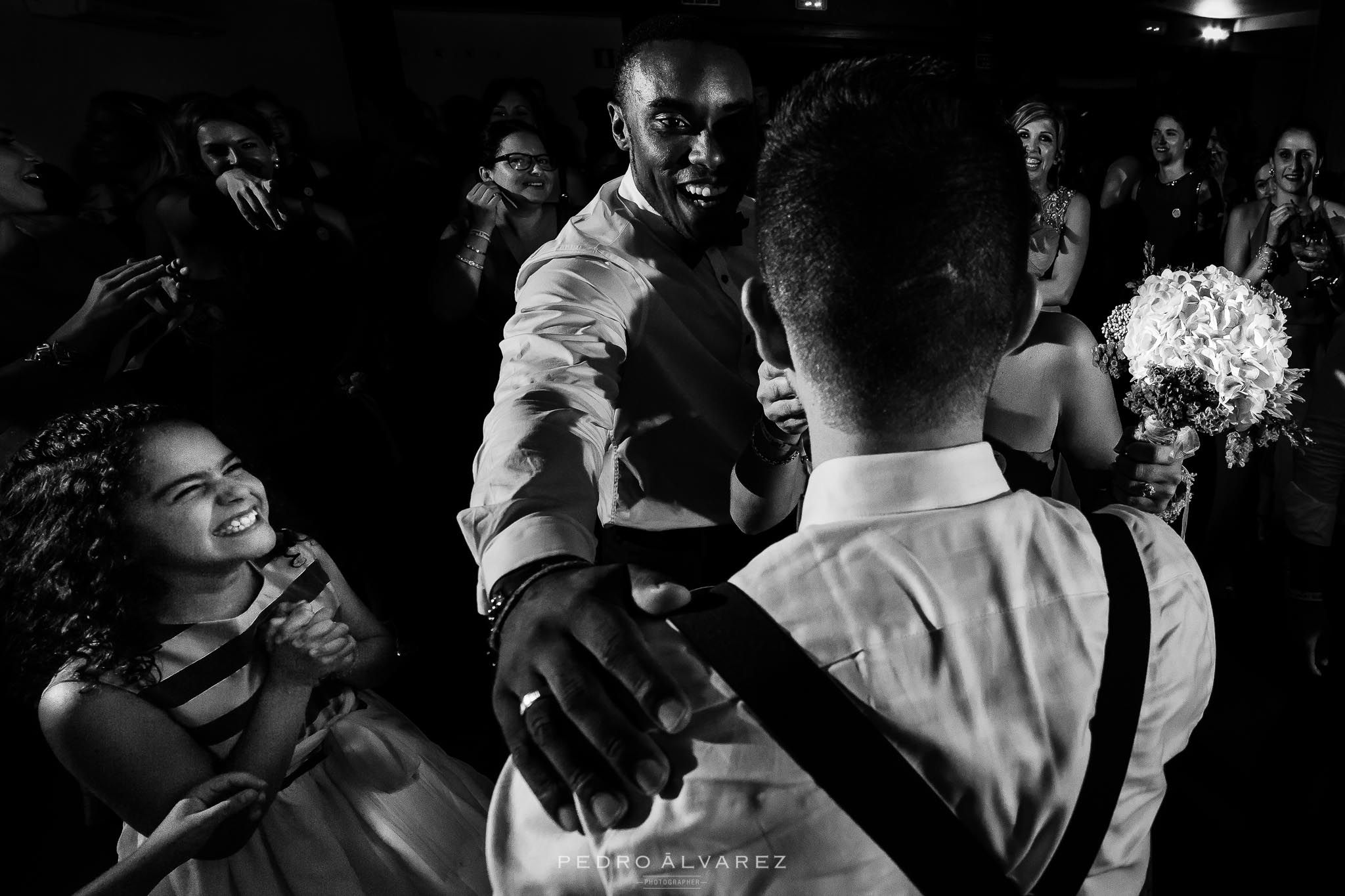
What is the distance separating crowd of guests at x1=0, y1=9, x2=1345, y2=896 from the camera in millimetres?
782

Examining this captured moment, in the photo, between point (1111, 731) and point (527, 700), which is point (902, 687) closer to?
point (1111, 731)

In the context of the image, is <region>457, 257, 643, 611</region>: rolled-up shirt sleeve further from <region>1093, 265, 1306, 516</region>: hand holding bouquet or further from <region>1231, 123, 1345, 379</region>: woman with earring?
<region>1231, 123, 1345, 379</region>: woman with earring

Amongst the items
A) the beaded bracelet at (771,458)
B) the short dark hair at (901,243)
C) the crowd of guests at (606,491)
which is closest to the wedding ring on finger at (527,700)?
the crowd of guests at (606,491)

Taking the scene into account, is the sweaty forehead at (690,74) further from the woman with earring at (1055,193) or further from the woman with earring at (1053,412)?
the woman with earring at (1055,193)

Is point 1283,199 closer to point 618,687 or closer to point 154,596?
point 618,687

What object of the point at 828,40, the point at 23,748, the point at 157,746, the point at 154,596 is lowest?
the point at 23,748

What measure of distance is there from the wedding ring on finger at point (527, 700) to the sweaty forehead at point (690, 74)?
1.38 meters

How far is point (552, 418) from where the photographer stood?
1368 millimetres

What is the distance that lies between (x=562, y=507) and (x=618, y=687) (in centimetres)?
46

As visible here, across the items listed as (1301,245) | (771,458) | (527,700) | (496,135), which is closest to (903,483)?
(527,700)

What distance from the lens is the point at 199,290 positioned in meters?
2.32

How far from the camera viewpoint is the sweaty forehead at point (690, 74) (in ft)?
5.68

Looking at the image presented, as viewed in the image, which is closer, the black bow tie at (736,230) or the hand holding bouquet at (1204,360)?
the hand holding bouquet at (1204,360)

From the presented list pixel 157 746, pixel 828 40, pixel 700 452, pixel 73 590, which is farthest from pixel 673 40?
pixel 828 40
